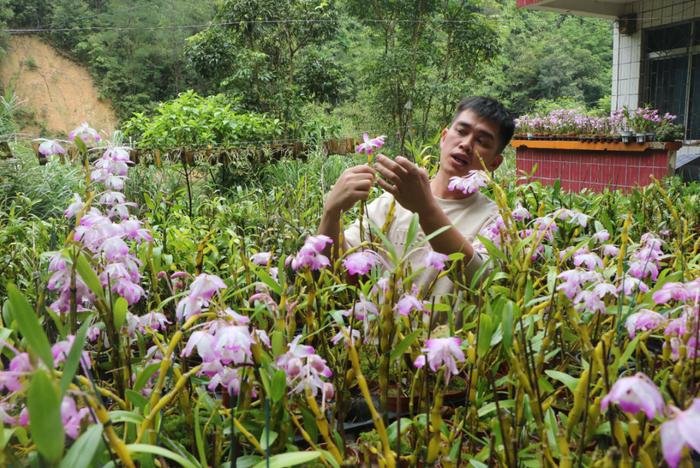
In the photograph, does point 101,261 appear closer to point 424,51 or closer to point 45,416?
point 45,416

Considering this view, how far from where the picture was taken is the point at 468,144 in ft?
4.17

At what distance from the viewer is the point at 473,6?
10609mm

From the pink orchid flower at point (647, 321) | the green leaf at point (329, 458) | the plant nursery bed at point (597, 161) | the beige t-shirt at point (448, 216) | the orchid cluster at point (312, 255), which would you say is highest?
the orchid cluster at point (312, 255)

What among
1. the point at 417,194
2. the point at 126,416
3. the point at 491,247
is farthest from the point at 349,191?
the point at 126,416

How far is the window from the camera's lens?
6215mm

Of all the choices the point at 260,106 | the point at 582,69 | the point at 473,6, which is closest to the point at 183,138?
the point at 260,106

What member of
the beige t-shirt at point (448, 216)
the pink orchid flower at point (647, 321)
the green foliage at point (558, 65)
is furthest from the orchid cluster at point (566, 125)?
the green foliage at point (558, 65)

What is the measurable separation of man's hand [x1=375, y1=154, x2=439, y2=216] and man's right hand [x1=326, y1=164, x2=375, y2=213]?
0.07ft

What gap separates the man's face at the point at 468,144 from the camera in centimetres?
126

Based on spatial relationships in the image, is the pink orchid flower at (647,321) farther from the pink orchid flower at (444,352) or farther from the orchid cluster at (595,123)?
the orchid cluster at (595,123)

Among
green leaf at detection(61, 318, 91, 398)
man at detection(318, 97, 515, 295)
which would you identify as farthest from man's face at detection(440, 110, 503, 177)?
green leaf at detection(61, 318, 91, 398)

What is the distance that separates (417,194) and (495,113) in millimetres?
543

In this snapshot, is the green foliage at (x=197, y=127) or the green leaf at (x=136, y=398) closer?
the green leaf at (x=136, y=398)

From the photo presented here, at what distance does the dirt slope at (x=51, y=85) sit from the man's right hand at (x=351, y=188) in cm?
2000
